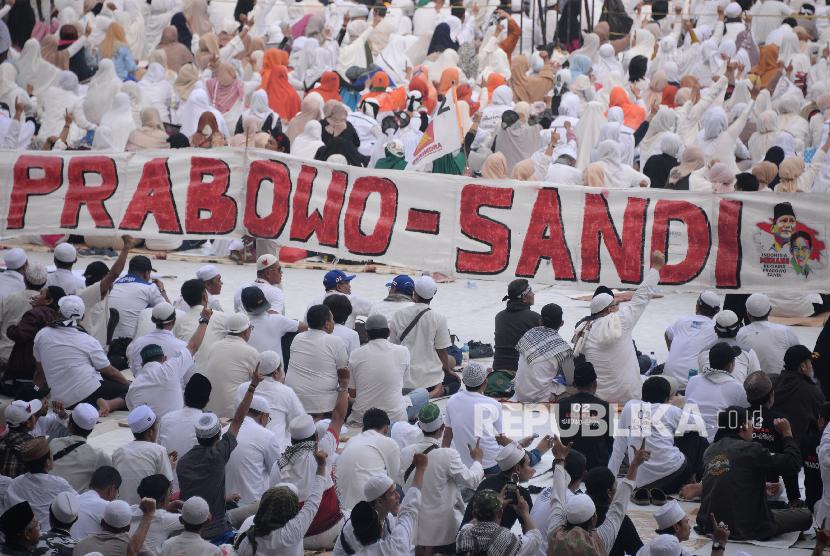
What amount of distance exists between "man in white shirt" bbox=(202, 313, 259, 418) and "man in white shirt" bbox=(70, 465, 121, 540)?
202 cm

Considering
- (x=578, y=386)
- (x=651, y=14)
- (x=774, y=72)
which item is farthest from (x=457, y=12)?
(x=578, y=386)

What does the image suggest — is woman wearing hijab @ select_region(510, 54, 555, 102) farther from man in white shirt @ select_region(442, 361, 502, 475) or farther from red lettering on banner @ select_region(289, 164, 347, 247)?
man in white shirt @ select_region(442, 361, 502, 475)

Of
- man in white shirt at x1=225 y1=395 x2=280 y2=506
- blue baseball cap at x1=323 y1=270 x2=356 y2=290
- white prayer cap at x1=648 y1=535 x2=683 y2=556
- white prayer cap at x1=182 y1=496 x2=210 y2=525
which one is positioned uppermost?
blue baseball cap at x1=323 y1=270 x2=356 y2=290

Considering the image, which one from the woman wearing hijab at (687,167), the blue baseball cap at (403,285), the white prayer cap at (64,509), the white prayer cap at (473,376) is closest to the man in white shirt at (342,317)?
the blue baseball cap at (403,285)

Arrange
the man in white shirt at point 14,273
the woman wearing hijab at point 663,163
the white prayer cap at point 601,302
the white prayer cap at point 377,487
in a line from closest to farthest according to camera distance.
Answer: the white prayer cap at point 377,487 → the white prayer cap at point 601,302 → the man in white shirt at point 14,273 → the woman wearing hijab at point 663,163

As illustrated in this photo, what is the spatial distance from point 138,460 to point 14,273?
394 centimetres

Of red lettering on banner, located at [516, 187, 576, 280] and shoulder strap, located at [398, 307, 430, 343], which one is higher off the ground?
red lettering on banner, located at [516, 187, 576, 280]

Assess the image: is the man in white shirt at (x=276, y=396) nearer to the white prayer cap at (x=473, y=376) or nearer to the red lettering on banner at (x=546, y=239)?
the white prayer cap at (x=473, y=376)

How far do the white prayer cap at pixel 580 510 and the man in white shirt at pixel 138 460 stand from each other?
2.52 metres

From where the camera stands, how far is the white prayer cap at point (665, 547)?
6852mm

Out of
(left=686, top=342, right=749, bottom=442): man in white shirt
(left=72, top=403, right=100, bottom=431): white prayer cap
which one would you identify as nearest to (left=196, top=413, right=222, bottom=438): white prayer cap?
(left=72, top=403, right=100, bottom=431): white prayer cap

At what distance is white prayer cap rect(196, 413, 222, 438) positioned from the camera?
814cm

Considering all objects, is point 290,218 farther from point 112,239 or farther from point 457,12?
point 457,12

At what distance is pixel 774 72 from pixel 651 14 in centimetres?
476
